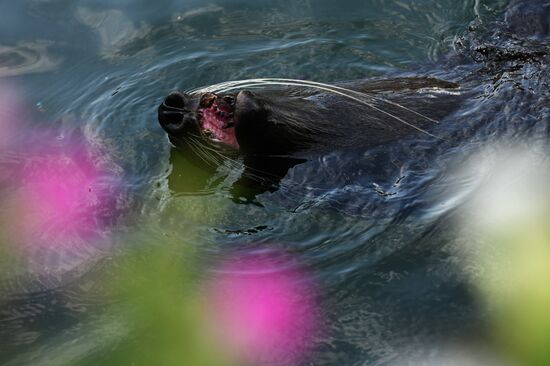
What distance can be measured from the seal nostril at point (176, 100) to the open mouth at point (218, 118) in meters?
0.09

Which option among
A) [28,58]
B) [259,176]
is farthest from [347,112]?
[28,58]

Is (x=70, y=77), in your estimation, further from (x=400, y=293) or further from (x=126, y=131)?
(x=400, y=293)

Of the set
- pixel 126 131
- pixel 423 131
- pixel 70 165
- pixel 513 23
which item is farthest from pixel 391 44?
pixel 70 165

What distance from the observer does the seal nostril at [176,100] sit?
4.15 m

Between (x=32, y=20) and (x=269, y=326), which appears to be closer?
(x=269, y=326)

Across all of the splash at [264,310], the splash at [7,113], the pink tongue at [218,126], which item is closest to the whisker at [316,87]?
the pink tongue at [218,126]

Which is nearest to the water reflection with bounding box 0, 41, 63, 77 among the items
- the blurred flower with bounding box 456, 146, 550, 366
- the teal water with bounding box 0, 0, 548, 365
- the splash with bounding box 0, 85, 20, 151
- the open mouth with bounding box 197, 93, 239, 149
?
the teal water with bounding box 0, 0, 548, 365

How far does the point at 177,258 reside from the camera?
425cm

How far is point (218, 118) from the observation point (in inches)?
165

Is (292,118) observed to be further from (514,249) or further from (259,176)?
(514,249)

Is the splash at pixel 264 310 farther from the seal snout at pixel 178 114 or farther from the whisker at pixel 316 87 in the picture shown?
the whisker at pixel 316 87

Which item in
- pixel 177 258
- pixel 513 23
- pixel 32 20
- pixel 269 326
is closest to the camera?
pixel 269 326

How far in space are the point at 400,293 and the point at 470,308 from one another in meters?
0.33

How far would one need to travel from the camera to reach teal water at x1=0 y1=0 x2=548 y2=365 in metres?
3.89
